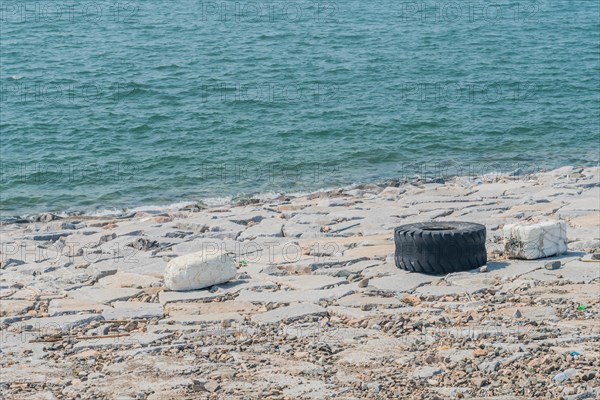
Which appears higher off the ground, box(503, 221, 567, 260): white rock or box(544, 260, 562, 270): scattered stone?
box(503, 221, 567, 260): white rock

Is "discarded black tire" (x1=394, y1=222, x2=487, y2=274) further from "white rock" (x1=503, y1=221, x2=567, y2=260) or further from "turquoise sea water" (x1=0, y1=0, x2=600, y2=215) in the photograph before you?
"turquoise sea water" (x1=0, y1=0, x2=600, y2=215)

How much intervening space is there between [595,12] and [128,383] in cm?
3085

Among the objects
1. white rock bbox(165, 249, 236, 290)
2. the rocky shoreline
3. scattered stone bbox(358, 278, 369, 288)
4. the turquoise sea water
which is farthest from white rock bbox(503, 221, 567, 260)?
the turquoise sea water

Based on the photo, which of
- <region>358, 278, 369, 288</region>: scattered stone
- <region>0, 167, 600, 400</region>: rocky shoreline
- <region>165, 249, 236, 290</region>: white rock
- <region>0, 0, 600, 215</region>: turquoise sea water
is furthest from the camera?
<region>0, 0, 600, 215</region>: turquoise sea water

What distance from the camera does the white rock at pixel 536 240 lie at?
10.2 metres

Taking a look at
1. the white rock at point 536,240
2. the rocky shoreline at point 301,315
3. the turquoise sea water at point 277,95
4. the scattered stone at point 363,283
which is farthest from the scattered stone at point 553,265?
the turquoise sea water at point 277,95

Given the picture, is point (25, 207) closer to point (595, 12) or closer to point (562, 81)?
point (562, 81)

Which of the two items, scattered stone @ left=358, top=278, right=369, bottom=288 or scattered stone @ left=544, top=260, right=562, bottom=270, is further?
scattered stone @ left=544, top=260, right=562, bottom=270

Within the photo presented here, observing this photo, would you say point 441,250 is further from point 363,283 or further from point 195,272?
point 195,272

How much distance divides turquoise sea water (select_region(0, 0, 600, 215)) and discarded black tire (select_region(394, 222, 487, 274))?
8519mm

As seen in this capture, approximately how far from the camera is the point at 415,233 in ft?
32.9

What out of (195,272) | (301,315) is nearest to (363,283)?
(301,315)

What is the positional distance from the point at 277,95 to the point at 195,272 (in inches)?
658

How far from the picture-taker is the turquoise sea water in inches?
798
